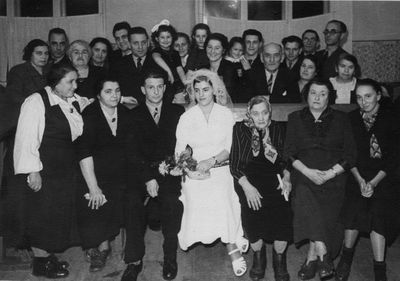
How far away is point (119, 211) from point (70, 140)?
0.67m

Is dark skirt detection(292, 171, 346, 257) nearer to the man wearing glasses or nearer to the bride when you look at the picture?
the bride

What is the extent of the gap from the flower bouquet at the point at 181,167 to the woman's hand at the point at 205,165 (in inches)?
1.0

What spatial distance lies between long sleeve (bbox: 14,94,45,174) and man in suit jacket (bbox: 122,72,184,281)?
2.21 ft

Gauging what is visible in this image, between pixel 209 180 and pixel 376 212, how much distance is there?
126cm

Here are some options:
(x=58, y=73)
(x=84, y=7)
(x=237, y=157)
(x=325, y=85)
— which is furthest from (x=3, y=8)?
(x=325, y=85)

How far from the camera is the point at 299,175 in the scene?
10.5 feet

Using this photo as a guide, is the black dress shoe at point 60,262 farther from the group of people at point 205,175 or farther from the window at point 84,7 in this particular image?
the window at point 84,7

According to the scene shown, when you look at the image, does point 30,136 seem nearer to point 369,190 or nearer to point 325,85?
point 325,85

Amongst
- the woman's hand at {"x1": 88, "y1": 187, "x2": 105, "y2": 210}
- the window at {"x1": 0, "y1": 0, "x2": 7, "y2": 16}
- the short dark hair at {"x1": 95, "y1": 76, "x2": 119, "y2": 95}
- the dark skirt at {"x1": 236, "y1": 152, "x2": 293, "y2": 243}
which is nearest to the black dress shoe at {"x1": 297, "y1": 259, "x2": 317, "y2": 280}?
the dark skirt at {"x1": 236, "y1": 152, "x2": 293, "y2": 243}

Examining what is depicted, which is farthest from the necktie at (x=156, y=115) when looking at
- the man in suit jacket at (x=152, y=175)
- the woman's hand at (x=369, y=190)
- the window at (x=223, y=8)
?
the window at (x=223, y=8)

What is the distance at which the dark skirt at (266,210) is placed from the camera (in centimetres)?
305

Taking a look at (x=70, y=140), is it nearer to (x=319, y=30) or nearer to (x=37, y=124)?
(x=37, y=124)

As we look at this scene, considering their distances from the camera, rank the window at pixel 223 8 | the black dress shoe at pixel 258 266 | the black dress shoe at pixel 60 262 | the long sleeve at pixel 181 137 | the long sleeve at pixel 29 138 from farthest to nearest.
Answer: the window at pixel 223 8 → the long sleeve at pixel 181 137 → the black dress shoe at pixel 60 262 → the black dress shoe at pixel 258 266 → the long sleeve at pixel 29 138

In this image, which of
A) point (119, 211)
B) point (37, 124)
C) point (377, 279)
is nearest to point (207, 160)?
point (119, 211)
